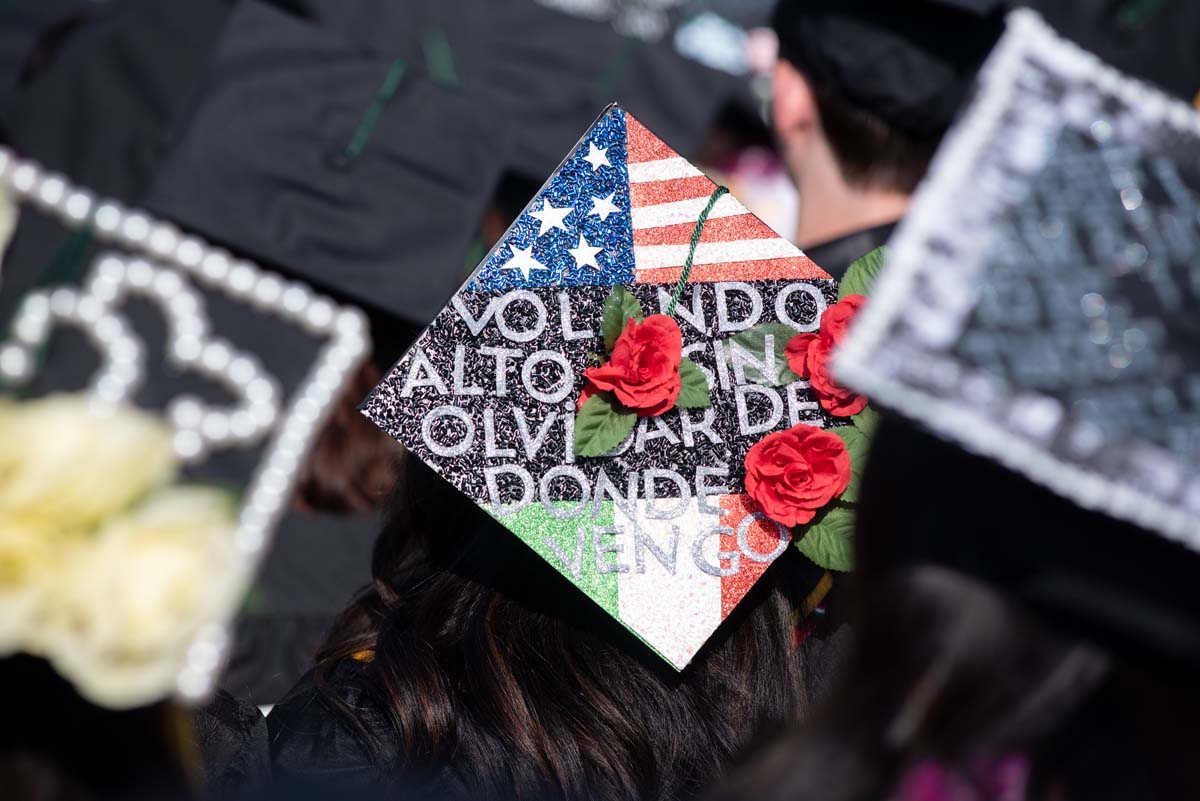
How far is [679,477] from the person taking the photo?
1387 mm

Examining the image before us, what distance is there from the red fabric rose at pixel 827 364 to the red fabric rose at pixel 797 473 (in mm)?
42

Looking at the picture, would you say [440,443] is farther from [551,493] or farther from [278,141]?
[278,141]

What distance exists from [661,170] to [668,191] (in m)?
0.03

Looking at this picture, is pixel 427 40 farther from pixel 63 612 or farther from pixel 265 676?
pixel 63 612

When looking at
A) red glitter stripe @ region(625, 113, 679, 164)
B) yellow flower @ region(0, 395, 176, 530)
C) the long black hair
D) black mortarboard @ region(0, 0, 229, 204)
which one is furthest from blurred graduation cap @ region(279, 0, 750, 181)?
the long black hair

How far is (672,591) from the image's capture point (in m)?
1.36

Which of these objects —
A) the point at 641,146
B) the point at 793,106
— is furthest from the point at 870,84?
the point at 641,146

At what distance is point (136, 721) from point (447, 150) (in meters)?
2.02

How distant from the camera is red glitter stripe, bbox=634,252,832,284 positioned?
55.7 inches

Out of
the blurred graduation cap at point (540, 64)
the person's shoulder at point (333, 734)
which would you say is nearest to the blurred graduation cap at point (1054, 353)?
the person's shoulder at point (333, 734)

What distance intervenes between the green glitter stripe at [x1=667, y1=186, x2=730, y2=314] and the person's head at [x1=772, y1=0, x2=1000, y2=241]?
920mm

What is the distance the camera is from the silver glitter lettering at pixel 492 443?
4.48 feet

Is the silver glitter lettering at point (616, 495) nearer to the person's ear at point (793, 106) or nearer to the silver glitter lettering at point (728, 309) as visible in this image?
the silver glitter lettering at point (728, 309)

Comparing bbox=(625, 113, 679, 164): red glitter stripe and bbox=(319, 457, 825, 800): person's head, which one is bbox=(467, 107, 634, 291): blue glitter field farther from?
bbox=(319, 457, 825, 800): person's head
